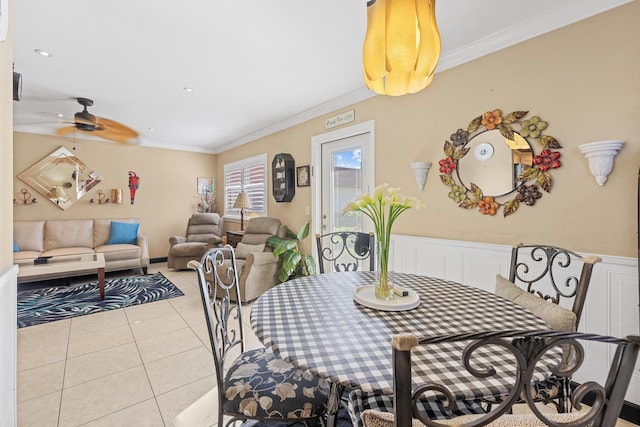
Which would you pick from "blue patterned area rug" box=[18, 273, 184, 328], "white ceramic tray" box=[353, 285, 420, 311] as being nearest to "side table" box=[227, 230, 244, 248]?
"blue patterned area rug" box=[18, 273, 184, 328]

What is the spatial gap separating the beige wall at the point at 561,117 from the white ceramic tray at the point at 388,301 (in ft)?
4.17

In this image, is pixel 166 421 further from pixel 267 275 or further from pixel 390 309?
pixel 267 275

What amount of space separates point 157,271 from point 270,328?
4.92 m

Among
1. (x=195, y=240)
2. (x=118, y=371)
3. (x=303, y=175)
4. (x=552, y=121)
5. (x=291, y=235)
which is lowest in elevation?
(x=118, y=371)

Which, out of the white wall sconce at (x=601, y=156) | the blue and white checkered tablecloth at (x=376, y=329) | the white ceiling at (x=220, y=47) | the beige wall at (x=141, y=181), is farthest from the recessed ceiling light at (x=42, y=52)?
the white wall sconce at (x=601, y=156)

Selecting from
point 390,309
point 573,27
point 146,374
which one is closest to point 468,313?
point 390,309

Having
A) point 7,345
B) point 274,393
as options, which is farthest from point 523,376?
Result: point 7,345

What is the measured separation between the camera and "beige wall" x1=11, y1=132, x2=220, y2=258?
4.68m

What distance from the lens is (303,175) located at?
395 cm

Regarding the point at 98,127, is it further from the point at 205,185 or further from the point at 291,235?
the point at 291,235

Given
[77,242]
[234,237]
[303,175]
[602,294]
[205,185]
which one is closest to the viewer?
[602,294]

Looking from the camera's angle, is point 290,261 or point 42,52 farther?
point 290,261

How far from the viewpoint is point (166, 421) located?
1.62 m

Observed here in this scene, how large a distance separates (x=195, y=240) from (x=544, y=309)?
17.6 ft
